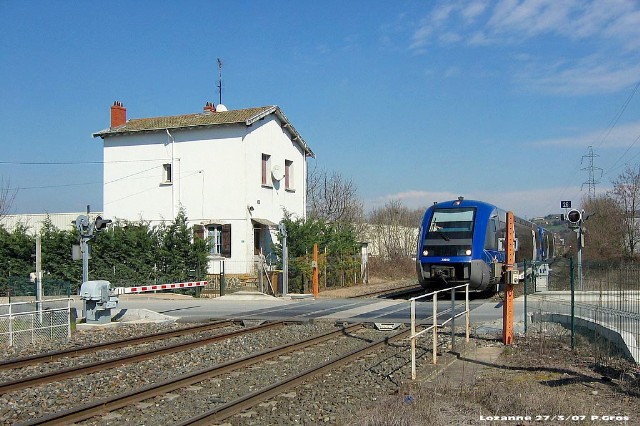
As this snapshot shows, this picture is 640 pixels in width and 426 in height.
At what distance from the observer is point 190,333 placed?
55.6 ft

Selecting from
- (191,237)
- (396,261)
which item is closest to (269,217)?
(191,237)

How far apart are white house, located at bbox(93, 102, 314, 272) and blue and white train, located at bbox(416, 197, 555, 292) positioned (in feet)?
43.0

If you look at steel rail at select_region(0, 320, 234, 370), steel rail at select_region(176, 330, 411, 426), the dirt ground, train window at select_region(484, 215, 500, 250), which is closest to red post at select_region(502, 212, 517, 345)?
the dirt ground

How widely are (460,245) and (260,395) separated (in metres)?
15.1

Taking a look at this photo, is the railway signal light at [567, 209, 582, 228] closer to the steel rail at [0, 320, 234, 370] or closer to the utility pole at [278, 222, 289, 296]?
the steel rail at [0, 320, 234, 370]

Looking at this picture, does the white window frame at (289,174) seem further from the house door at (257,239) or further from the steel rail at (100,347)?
the steel rail at (100,347)

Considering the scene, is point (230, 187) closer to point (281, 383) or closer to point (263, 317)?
point (263, 317)

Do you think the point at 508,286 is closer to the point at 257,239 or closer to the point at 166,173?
the point at 257,239

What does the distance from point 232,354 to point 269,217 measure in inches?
967

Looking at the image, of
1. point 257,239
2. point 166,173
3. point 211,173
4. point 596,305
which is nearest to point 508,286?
point 596,305

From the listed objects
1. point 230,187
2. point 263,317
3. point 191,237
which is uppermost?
point 230,187

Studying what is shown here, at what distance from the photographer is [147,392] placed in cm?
→ 944

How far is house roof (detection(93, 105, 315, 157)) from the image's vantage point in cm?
3594

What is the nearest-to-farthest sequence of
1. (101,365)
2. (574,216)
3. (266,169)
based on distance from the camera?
(101,365) → (574,216) → (266,169)
